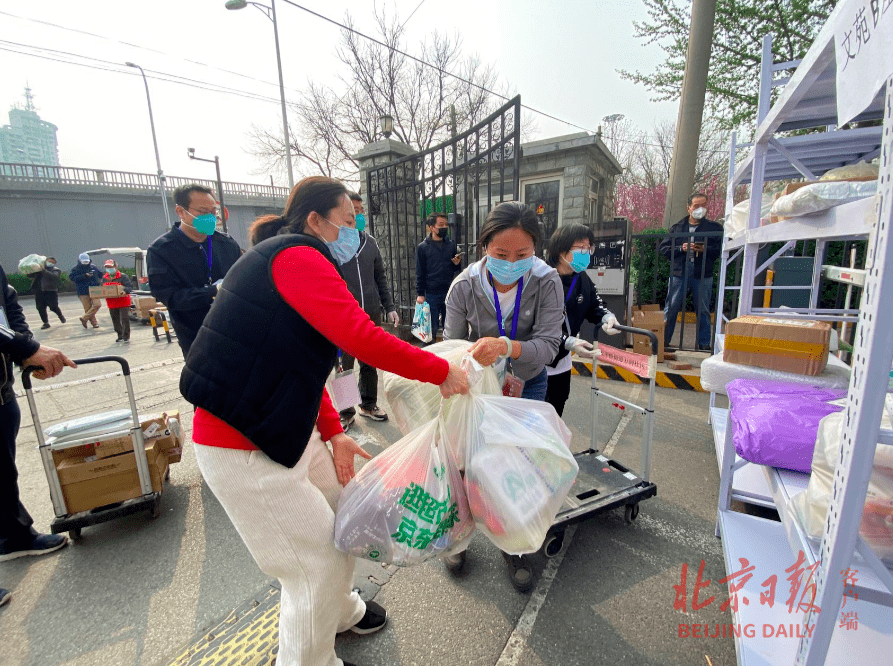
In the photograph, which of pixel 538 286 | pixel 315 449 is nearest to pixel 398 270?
pixel 538 286

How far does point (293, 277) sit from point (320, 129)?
71.3ft

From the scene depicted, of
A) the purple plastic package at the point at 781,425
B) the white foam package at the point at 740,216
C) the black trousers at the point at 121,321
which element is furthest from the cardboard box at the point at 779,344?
the black trousers at the point at 121,321

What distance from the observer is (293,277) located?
1227 millimetres

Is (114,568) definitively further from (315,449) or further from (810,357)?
(810,357)

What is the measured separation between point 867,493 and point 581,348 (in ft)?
4.97

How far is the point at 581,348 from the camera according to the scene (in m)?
2.46

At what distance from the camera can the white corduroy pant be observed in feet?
4.26

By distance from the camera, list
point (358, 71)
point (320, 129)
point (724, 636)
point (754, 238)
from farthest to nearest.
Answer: point (320, 129) → point (358, 71) → point (754, 238) → point (724, 636)

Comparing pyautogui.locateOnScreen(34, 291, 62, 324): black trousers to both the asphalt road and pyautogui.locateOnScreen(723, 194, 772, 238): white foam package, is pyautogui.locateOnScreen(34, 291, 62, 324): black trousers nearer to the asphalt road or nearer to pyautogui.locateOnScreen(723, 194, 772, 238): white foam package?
the asphalt road

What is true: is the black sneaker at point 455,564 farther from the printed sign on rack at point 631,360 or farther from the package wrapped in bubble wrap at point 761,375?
the package wrapped in bubble wrap at point 761,375

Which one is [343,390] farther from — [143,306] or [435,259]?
[143,306]

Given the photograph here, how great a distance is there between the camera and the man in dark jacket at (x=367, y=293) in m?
3.85

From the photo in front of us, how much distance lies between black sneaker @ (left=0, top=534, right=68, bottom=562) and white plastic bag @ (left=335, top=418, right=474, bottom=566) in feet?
7.18

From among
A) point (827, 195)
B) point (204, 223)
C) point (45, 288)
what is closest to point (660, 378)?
point (827, 195)
